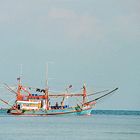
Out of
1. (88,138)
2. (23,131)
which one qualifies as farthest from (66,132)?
(88,138)

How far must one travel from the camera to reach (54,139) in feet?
367

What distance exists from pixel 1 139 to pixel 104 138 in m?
17.2

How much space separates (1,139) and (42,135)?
501 inches

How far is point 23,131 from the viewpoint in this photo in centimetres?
13138

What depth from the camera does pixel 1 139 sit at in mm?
108750

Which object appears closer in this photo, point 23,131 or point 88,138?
point 88,138

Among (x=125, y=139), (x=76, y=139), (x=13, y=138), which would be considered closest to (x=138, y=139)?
(x=125, y=139)

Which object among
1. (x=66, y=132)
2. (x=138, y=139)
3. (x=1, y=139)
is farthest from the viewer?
(x=66, y=132)

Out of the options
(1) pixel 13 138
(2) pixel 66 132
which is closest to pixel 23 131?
(2) pixel 66 132

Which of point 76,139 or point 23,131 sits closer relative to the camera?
point 76,139

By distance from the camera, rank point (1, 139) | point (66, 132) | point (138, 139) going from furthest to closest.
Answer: point (66, 132) → point (138, 139) → point (1, 139)

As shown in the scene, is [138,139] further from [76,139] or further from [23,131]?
[23,131]

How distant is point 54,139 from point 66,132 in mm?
17843

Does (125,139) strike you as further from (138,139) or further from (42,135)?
(42,135)
